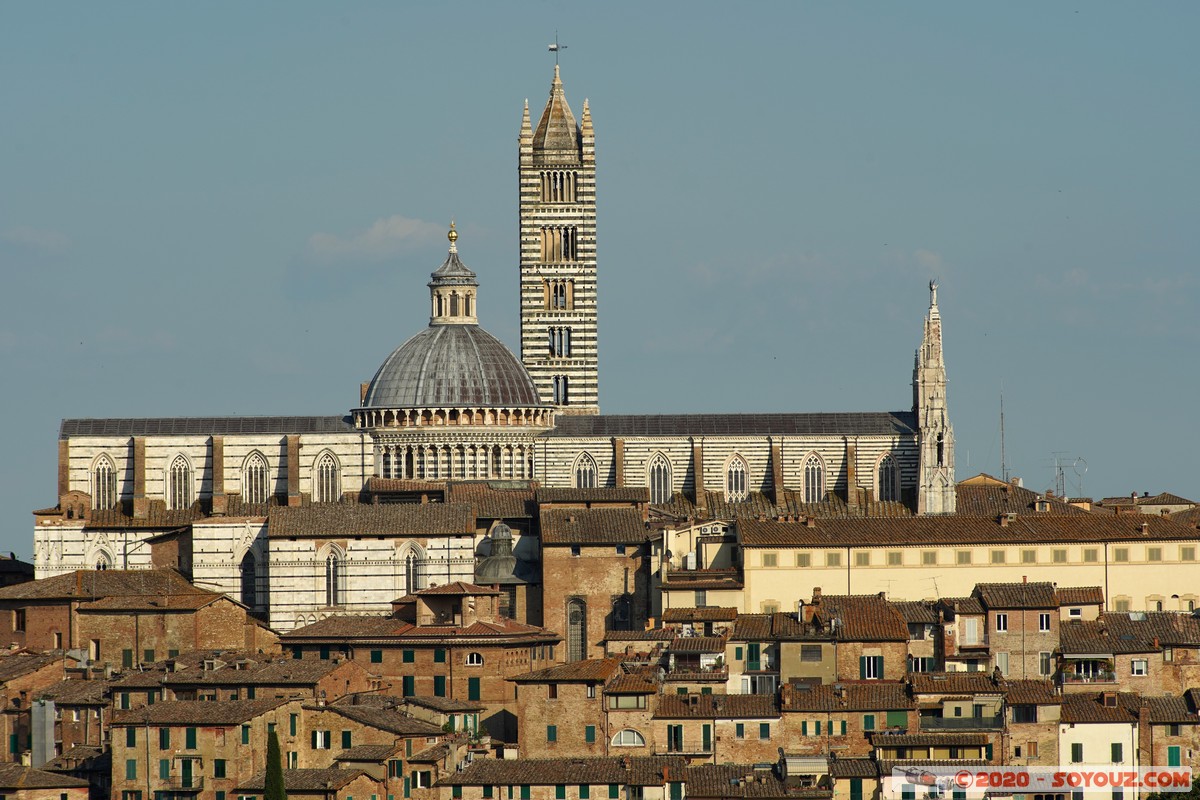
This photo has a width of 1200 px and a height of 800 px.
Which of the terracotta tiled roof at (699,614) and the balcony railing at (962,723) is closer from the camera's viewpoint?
the balcony railing at (962,723)

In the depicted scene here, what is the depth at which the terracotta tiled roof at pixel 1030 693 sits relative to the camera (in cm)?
7275

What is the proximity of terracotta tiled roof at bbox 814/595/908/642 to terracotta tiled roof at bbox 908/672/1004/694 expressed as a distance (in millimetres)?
1518

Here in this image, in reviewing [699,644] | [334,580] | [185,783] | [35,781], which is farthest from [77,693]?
[699,644]

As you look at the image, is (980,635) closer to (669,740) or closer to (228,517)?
(669,740)

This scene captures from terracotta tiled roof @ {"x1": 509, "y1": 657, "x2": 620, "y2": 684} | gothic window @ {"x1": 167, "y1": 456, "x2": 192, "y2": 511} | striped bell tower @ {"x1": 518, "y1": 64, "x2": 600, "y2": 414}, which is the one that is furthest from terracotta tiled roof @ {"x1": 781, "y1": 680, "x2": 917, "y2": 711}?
striped bell tower @ {"x1": 518, "y1": 64, "x2": 600, "y2": 414}

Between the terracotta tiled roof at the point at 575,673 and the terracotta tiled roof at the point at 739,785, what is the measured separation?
176 inches

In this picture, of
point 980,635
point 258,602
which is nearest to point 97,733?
point 258,602

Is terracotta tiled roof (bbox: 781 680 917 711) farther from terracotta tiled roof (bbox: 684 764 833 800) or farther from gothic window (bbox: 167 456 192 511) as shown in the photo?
gothic window (bbox: 167 456 192 511)

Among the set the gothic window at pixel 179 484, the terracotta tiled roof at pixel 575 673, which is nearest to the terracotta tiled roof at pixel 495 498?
the gothic window at pixel 179 484

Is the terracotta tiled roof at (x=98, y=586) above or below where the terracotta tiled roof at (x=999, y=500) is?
below

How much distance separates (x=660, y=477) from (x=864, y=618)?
21064 mm

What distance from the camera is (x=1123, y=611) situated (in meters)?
84.2

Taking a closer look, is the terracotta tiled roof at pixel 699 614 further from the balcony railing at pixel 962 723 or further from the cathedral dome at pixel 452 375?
the cathedral dome at pixel 452 375

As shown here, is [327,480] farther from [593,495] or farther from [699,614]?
[699,614]
